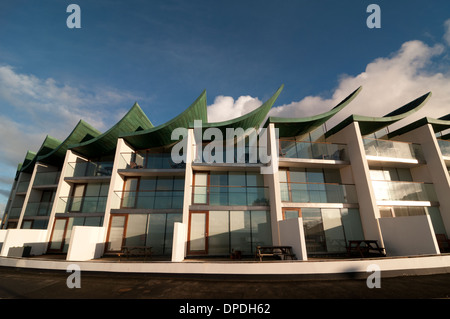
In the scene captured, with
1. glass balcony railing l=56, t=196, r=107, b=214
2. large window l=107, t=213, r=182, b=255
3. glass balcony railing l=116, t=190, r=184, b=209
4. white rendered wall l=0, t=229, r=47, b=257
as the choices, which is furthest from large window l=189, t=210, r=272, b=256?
white rendered wall l=0, t=229, r=47, b=257

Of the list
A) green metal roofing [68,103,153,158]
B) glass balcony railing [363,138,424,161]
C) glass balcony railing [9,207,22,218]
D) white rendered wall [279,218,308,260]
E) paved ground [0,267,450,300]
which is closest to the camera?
paved ground [0,267,450,300]

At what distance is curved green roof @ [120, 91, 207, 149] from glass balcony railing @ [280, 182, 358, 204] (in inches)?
294

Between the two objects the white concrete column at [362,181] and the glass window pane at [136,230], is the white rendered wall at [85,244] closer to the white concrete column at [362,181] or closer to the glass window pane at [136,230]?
the glass window pane at [136,230]

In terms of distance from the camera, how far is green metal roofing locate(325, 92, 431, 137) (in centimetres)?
1347

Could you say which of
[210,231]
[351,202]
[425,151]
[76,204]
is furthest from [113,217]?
[425,151]

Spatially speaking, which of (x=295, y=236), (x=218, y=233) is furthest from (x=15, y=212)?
(x=295, y=236)

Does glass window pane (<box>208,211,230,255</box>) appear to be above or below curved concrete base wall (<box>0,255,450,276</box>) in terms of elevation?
above

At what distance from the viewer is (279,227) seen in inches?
427

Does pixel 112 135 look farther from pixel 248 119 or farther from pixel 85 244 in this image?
pixel 248 119

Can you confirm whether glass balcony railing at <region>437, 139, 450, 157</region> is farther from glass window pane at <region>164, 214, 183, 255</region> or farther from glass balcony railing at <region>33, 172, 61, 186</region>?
glass balcony railing at <region>33, 172, 61, 186</region>

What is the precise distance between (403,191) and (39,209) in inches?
1069

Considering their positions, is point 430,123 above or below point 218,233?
above

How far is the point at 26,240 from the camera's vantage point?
12.3 metres

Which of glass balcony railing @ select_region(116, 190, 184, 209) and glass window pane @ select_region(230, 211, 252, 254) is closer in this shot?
glass window pane @ select_region(230, 211, 252, 254)
